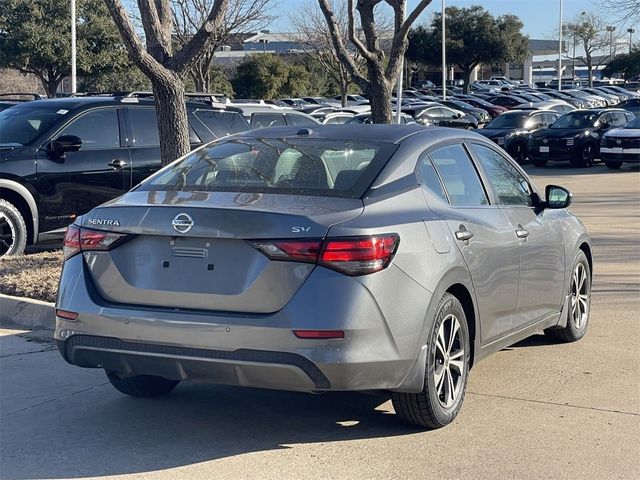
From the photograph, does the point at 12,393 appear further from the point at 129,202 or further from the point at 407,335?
the point at 407,335

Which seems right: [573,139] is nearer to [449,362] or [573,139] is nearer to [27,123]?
[27,123]

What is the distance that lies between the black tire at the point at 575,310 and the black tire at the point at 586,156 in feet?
63.9

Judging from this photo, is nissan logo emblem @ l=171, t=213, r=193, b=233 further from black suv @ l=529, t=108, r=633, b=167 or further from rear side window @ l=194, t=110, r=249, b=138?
black suv @ l=529, t=108, r=633, b=167

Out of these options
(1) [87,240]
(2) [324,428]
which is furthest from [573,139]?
A: (1) [87,240]

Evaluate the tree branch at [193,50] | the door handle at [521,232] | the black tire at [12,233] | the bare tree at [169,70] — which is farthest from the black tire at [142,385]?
the black tire at [12,233]

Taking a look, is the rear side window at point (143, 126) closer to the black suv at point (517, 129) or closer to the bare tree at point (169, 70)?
the bare tree at point (169, 70)

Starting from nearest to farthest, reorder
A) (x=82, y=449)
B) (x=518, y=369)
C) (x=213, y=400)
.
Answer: (x=82, y=449)
(x=213, y=400)
(x=518, y=369)

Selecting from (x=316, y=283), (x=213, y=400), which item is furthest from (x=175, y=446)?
(x=316, y=283)

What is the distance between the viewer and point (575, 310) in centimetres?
741

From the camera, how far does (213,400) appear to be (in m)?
6.02

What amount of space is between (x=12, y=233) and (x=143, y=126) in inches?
90.1

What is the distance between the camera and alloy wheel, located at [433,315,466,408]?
208 inches

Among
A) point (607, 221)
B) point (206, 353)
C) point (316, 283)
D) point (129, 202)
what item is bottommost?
point (607, 221)

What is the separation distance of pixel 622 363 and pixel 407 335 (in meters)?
2.67
